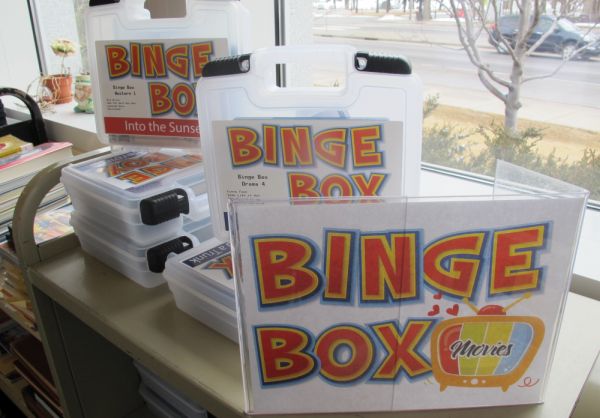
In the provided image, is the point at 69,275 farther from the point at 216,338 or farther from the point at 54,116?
the point at 54,116

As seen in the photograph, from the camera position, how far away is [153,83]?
2.53 feet

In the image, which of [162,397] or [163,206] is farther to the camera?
[162,397]

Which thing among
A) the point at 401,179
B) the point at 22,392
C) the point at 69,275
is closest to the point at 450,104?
the point at 401,179

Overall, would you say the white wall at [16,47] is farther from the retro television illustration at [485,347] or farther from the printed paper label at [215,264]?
the retro television illustration at [485,347]

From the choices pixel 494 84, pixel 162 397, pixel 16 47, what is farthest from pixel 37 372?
pixel 16 47

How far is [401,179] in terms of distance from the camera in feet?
1.91

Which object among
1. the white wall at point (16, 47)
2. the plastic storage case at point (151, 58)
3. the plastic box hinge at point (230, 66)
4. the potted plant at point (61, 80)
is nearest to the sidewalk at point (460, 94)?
the plastic storage case at point (151, 58)

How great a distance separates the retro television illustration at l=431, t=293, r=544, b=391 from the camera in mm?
456

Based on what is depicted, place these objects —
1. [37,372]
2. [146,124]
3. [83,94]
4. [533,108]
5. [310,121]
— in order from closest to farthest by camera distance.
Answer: [310,121] → [146,124] → [533,108] → [37,372] → [83,94]

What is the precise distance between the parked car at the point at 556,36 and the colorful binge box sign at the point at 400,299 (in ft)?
1.77

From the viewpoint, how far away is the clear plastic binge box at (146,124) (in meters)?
0.74

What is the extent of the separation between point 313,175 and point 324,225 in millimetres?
161

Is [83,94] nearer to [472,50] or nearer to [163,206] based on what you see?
[163,206]

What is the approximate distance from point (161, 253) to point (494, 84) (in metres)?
0.68
